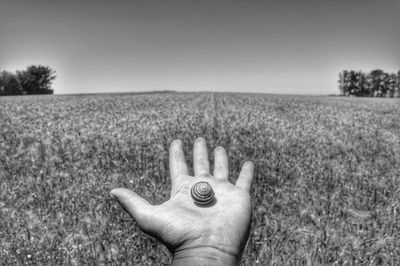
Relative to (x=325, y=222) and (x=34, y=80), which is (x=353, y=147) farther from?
(x=34, y=80)

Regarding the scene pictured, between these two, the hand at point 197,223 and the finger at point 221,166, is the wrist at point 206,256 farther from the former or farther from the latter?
the finger at point 221,166

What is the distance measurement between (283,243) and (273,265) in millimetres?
503

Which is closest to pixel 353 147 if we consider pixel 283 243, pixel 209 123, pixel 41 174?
pixel 209 123

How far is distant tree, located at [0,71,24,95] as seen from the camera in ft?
309

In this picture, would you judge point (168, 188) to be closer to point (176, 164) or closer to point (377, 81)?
point (176, 164)

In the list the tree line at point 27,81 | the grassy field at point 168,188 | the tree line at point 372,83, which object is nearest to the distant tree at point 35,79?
the tree line at point 27,81

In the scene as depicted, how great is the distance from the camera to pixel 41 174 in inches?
218

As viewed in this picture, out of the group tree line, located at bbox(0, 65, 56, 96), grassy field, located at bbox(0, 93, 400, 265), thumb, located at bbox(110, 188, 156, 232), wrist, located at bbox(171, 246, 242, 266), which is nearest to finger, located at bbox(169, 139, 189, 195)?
thumb, located at bbox(110, 188, 156, 232)

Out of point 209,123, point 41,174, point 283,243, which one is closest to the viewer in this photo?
point 283,243

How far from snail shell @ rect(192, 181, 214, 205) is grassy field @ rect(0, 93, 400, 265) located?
1.41 m

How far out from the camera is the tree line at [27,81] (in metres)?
95.2

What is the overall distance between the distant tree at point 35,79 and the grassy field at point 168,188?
4462 inches

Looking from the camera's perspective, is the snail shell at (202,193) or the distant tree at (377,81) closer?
the snail shell at (202,193)

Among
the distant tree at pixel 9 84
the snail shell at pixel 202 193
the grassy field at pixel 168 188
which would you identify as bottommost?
the grassy field at pixel 168 188
